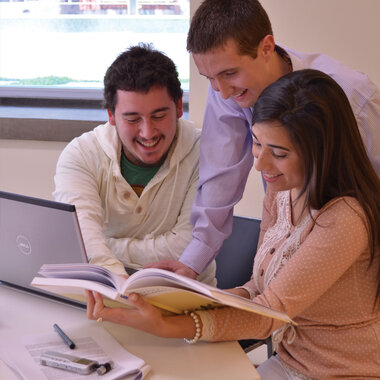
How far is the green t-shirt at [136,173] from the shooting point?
6.50 ft

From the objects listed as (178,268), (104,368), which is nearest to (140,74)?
(178,268)

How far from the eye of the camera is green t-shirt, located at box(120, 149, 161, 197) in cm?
198

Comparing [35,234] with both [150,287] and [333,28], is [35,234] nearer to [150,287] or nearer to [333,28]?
[150,287]

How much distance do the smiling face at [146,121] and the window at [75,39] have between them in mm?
1379

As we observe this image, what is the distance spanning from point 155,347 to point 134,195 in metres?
0.66

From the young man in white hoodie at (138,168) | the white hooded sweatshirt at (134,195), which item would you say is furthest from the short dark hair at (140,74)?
the white hooded sweatshirt at (134,195)

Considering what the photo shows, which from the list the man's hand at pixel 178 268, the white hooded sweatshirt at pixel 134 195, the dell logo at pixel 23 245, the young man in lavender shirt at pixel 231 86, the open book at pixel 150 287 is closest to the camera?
the open book at pixel 150 287

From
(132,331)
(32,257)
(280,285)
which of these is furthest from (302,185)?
(32,257)

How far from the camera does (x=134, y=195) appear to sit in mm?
1957

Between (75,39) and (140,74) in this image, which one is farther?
(75,39)

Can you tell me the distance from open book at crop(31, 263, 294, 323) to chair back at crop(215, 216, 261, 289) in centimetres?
66

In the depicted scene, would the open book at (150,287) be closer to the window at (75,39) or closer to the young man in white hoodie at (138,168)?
the young man in white hoodie at (138,168)

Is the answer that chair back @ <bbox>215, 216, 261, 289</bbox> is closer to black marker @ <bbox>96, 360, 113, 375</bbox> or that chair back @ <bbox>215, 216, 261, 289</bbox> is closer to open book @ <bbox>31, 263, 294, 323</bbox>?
open book @ <bbox>31, 263, 294, 323</bbox>

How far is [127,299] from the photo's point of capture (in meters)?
1.31
